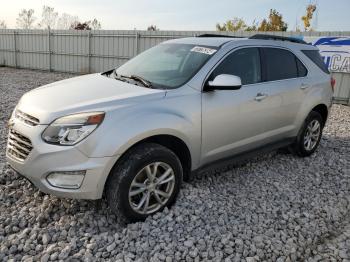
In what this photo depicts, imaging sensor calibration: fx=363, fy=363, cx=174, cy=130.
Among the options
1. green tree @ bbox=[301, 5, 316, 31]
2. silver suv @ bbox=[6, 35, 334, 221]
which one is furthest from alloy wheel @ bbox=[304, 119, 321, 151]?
green tree @ bbox=[301, 5, 316, 31]

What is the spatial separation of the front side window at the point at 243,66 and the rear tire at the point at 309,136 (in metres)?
1.44

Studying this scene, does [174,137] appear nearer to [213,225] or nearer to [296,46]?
[213,225]

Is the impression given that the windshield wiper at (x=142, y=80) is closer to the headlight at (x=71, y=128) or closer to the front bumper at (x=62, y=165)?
the headlight at (x=71, y=128)

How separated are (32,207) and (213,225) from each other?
5.92 feet

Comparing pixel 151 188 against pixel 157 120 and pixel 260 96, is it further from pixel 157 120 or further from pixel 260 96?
pixel 260 96

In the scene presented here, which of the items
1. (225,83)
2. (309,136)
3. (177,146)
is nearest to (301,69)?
(309,136)

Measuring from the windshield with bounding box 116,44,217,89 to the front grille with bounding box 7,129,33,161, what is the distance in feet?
4.38

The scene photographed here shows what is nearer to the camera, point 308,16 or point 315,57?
point 315,57

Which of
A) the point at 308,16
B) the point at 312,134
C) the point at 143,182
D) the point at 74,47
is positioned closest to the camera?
the point at 143,182

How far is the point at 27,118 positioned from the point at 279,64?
10.6 feet

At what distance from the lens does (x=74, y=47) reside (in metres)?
17.9

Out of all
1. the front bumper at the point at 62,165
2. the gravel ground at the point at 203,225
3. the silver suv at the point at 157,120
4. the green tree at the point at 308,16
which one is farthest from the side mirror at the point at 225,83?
the green tree at the point at 308,16

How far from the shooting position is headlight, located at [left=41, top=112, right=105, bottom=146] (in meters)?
3.04

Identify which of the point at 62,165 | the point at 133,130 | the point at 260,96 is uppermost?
the point at 260,96
